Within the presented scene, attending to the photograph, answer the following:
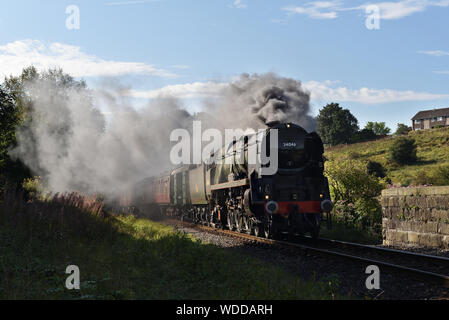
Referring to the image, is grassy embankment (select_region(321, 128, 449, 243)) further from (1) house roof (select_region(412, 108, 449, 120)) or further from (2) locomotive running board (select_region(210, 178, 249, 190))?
(1) house roof (select_region(412, 108, 449, 120))

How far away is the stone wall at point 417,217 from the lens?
1242 cm

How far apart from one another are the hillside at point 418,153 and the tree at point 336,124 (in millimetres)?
6042

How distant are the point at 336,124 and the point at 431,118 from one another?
28.4 metres

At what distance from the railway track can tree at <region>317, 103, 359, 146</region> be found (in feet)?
259

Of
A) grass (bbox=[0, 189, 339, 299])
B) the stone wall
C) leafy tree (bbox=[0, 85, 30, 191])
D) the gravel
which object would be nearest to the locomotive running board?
the gravel

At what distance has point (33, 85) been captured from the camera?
56.4 metres

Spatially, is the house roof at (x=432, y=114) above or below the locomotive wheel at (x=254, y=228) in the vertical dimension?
above

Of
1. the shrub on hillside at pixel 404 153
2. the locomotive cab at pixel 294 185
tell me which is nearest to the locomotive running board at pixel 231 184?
the locomotive cab at pixel 294 185

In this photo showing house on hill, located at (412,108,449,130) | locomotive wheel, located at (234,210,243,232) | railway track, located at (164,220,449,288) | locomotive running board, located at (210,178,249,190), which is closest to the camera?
railway track, located at (164,220,449,288)

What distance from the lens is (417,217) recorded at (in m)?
13.4

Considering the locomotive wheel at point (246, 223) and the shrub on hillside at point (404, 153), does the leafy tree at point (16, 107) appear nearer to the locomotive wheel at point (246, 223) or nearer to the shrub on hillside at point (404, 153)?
the locomotive wheel at point (246, 223)

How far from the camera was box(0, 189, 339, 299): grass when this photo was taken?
725cm

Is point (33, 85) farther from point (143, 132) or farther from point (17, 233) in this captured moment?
point (17, 233)

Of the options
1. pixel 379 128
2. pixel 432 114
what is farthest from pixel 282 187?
pixel 379 128
